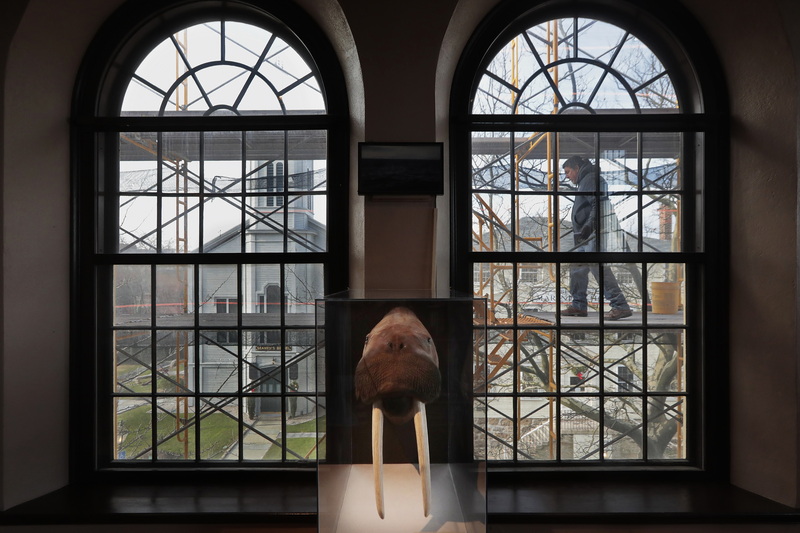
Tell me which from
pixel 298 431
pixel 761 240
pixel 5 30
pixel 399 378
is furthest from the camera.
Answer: pixel 298 431

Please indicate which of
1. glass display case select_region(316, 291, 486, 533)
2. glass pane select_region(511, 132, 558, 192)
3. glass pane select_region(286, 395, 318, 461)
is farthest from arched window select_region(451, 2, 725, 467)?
glass display case select_region(316, 291, 486, 533)

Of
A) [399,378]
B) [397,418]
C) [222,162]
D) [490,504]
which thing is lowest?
[490,504]

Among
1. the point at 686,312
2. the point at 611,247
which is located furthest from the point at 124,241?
the point at 686,312

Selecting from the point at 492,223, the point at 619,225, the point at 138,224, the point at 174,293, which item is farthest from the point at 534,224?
the point at 138,224

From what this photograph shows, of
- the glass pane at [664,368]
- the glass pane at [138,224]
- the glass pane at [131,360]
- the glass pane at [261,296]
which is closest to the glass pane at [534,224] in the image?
the glass pane at [664,368]

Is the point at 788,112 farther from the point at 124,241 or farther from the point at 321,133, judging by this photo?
the point at 124,241

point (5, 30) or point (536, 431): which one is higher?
point (5, 30)

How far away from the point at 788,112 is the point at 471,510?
2240mm

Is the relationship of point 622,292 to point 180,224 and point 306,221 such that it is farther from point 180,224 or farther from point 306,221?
point 180,224

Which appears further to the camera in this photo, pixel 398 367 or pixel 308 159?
pixel 308 159

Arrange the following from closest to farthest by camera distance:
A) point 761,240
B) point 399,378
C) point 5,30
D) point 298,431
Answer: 1. point 399,378
2. point 5,30
3. point 761,240
4. point 298,431

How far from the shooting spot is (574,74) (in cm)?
273

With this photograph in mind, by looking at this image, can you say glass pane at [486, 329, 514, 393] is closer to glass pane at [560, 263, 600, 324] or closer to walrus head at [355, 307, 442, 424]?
glass pane at [560, 263, 600, 324]

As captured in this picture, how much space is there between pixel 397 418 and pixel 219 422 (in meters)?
1.62
